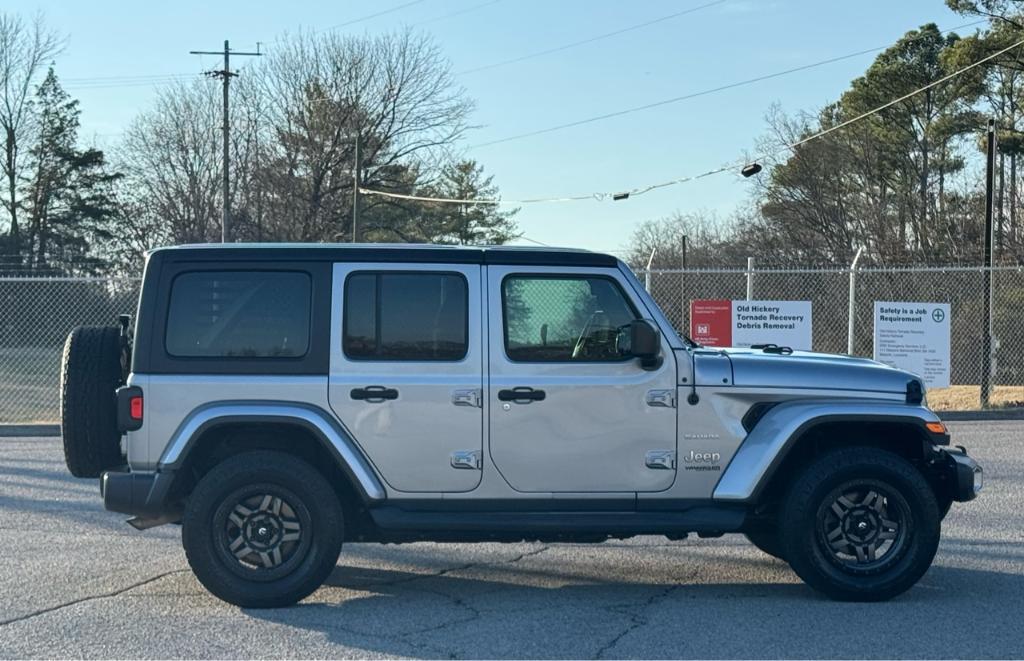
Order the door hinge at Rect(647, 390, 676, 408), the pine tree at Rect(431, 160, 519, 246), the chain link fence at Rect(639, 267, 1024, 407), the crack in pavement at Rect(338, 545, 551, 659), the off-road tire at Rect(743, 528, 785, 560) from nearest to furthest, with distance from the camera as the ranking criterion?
Result: 1. the crack in pavement at Rect(338, 545, 551, 659)
2. the door hinge at Rect(647, 390, 676, 408)
3. the off-road tire at Rect(743, 528, 785, 560)
4. the chain link fence at Rect(639, 267, 1024, 407)
5. the pine tree at Rect(431, 160, 519, 246)

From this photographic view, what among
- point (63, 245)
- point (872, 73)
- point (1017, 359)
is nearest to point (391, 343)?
point (1017, 359)

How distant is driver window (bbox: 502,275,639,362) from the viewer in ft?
22.5

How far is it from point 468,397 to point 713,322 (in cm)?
1187

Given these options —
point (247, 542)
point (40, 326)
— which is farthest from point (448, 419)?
point (40, 326)

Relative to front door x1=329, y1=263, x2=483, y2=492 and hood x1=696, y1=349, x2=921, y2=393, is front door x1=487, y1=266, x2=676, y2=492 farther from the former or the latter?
hood x1=696, y1=349, x2=921, y2=393

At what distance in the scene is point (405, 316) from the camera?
6.88 metres

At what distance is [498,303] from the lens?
6.89m

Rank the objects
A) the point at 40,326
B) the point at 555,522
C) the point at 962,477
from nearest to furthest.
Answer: the point at 555,522 → the point at 962,477 → the point at 40,326

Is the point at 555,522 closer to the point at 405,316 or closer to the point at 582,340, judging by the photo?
the point at 582,340

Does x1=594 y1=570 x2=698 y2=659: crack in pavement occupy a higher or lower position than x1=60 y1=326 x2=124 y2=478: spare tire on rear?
lower

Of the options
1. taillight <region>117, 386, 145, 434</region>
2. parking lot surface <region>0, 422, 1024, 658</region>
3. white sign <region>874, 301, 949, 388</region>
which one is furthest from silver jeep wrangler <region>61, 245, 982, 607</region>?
white sign <region>874, 301, 949, 388</region>

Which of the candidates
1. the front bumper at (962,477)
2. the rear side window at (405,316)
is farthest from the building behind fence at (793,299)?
the rear side window at (405,316)

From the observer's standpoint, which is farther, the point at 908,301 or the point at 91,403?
the point at 908,301

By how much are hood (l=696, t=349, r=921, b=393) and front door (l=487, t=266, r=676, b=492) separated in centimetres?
45
